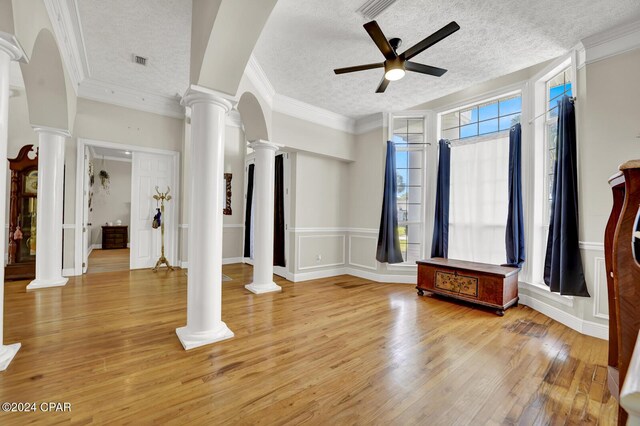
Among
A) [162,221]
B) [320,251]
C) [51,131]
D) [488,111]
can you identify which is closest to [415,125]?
[488,111]

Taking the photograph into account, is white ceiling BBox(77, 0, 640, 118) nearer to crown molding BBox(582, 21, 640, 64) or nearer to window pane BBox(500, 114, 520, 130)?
crown molding BBox(582, 21, 640, 64)

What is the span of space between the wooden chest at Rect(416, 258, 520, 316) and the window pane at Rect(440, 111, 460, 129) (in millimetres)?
2255

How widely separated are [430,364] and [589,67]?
340cm

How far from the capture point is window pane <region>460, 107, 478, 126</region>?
4.42 meters

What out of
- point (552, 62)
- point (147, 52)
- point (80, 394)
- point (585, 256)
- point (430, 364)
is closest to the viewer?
point (80, 394)

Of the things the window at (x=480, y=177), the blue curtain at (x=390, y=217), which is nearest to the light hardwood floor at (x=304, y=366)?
the window at (x=480, y=177)

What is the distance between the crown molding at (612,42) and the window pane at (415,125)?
225cm

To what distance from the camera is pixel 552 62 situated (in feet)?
11.1

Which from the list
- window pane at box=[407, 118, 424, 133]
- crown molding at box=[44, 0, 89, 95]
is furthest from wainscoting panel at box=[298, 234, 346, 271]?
crown molding at box=[44, 0, 89, 95]

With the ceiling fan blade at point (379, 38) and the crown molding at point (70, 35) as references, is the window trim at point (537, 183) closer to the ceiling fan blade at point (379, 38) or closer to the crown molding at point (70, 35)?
the ceiling fan blade at point (379, 38)

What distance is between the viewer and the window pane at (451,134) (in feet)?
15.1

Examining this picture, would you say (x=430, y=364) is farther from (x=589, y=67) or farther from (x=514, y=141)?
(x=589, y=67)

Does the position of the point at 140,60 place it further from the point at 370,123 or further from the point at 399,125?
the point at 399,125

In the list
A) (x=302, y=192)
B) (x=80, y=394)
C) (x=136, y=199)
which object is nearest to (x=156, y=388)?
(x=80, y=394)
